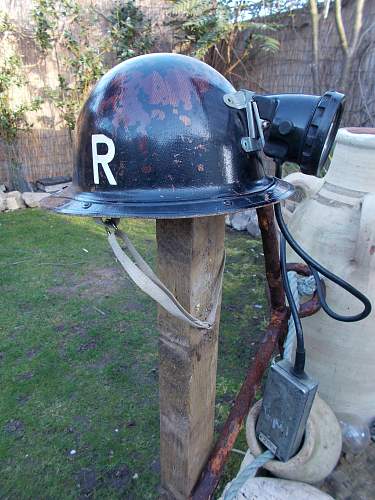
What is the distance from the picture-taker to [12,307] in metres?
3.21

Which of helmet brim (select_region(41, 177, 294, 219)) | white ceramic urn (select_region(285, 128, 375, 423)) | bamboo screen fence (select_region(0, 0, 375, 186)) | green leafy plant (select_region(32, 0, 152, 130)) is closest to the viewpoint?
helmet brim (select_region(41, 177, 294, 219))

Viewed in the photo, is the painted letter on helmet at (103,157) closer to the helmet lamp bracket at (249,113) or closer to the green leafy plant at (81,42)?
the helmet lamp bracket at (249,113)

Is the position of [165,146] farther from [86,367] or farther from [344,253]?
[86,367]

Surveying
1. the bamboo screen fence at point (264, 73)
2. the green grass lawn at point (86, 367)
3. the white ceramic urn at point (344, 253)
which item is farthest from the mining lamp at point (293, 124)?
the bamboo screen fence at point (264, 73)

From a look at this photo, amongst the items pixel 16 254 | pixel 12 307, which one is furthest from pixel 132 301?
pixel 16 254

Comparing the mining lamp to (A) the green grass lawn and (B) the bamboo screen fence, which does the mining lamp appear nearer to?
(A) the green grass lawn

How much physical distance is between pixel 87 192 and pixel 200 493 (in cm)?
88

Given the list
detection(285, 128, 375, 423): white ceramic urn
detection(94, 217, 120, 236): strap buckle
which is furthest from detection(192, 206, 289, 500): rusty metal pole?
detection(285, 128, 375, 423): white ceramic urn

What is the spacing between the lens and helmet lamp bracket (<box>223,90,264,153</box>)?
0.85 meters

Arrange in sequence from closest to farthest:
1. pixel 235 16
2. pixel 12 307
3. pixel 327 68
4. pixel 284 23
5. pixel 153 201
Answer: pixel 153 201, pixel 12 307, pixel 327 68, pixel 284 23, pixel 235 16

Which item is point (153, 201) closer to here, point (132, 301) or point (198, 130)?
point (198, 130)

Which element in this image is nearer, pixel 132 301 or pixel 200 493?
pixel 200 493

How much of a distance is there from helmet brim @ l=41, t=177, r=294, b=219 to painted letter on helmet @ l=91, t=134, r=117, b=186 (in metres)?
0.05

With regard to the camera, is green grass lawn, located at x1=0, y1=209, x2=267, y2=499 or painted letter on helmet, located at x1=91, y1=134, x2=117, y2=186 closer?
painted letter on helmet, located at x1=91, y1=134, x2=117, y2=186
